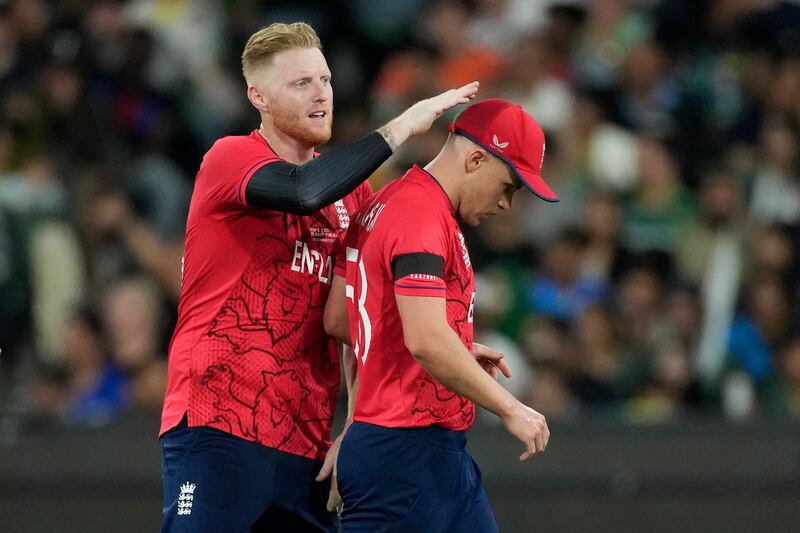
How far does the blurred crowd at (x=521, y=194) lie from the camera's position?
25.3 ft

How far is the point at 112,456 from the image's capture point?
6918mm

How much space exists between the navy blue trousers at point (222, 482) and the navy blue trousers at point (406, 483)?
33 centimetres

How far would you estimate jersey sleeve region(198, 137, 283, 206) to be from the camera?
14.1 feet

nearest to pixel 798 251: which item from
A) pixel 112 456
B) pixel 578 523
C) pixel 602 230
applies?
pixel 602 230

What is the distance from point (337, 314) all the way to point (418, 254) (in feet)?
1.96

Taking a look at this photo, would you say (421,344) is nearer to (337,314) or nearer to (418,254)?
(418,254)

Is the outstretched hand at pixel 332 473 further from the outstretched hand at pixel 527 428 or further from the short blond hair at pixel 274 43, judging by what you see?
the short blond hair at pixel 274 43

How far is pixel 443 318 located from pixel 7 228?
5.06 metres

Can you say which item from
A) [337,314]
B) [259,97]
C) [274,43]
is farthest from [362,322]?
[274,43]

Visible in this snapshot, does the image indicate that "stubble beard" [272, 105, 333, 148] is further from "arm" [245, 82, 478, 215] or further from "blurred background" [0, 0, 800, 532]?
"blurred background" [0, 0, 800, 532]

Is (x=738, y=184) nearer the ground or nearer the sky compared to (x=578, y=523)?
nearer the sky

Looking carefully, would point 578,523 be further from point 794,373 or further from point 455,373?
point 455,373

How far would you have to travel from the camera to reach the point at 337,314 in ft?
14.7

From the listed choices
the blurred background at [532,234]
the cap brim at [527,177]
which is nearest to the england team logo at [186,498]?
the cap brim at [527,177]
